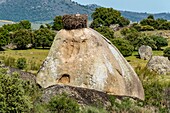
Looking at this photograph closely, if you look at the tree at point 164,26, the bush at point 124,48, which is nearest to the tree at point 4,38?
the bush at point 124,48

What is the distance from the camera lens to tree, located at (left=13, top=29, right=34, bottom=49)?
89562mm

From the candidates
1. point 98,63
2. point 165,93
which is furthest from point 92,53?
point 165,93

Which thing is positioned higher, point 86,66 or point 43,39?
point 86,66

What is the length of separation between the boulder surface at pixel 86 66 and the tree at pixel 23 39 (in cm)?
6711

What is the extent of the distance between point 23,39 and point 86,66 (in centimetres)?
6845

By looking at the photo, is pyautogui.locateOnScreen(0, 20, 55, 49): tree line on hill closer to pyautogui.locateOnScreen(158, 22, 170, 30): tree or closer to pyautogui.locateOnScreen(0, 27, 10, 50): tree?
pyautogui.locateOnScreen(0, 27, 10, 50): tree

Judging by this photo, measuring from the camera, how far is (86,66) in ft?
72.5

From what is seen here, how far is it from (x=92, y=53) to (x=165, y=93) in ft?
15.8

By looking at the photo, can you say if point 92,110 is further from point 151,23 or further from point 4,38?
point 151,23

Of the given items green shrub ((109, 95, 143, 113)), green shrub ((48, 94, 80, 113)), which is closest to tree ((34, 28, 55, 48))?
green shrub ((109, 95, 143, 113))

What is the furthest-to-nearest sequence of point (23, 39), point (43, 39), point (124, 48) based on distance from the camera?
point (43, 39) < point (23, 39) < point (124, 48)

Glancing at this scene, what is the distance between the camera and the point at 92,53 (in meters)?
22.2

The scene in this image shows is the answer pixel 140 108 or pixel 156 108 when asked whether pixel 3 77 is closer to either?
pixel 140 108

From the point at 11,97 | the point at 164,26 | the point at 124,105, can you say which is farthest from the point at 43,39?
the point at 11,97
